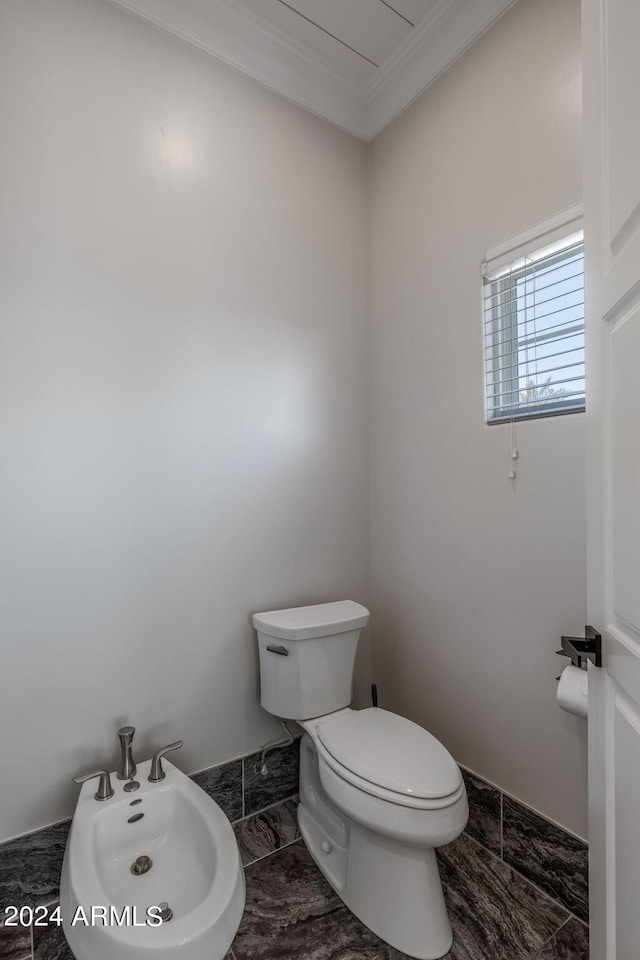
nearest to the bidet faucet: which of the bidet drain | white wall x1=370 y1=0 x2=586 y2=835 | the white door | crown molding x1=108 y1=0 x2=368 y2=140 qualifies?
the bidet drain

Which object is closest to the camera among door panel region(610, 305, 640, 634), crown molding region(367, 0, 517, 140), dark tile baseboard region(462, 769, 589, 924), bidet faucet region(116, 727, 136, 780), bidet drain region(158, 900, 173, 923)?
door panel region(610, 305, 640, 634)

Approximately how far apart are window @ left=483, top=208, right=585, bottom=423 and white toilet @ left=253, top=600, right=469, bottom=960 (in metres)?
0.93

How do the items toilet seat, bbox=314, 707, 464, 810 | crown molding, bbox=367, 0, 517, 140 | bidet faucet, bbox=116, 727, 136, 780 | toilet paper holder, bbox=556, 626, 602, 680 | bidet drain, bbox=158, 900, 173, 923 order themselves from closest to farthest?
toilet paper holder, bbox=556, 626, 602, 680
bidet drain, bbox=158, 900, 173, 923
toilet seat, bbox=314, 707, 464, 810
bidet faucet, bbox=116, 727, 136, 780
crown molding, bbox=367, 0, 517, 140

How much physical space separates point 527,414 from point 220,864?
142 cm

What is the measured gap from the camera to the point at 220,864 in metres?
1.09

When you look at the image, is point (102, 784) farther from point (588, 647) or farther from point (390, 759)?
point (588, 647)

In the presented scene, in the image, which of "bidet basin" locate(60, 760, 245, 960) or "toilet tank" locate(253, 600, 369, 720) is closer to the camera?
"bidet basin" locate(60, 760, 245, 960)

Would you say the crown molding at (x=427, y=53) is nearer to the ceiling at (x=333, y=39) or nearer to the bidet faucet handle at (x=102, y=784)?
the ceiling at (x=333, y=39)

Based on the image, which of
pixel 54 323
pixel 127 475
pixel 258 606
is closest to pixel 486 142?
pixel 54 323

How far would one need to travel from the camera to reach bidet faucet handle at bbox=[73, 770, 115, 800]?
1.30 meters

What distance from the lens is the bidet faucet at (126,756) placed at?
1.38 metres

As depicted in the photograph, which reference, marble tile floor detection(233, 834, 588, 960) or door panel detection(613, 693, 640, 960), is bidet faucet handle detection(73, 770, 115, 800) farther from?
door panel detection(613, 693, 640, 960)

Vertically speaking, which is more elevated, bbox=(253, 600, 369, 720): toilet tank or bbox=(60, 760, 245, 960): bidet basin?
bbox=(253, 600, 369, 720): toilet tank

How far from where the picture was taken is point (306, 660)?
5.18 ft
